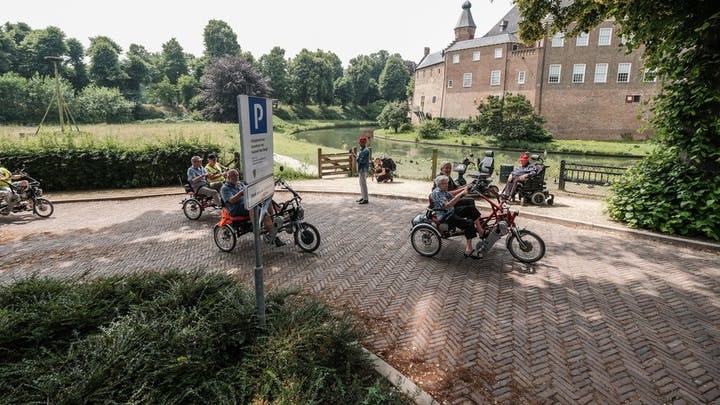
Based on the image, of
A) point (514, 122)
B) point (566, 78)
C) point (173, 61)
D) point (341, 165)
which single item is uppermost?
point (173, 61)

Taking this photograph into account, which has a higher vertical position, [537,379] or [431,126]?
[431,126]

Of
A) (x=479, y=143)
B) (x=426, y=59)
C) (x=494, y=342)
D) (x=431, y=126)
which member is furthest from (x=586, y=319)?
(x=426, y=59)

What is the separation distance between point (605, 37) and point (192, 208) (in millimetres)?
43143

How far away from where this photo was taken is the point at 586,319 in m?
4.75

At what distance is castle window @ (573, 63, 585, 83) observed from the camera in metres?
39.1

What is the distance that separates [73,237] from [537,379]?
964cm

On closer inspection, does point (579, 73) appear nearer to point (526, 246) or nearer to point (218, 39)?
point (526, 246)

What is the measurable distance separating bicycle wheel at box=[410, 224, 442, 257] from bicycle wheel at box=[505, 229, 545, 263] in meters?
1.25

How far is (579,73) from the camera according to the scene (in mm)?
39281

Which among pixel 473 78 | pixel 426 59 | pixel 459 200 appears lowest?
pixel 459 200

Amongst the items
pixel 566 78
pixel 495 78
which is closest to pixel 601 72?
pixel 566 78

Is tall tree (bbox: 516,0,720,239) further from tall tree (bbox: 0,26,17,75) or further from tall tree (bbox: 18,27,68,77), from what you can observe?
tall tree (bbox: 18,27,68,77)

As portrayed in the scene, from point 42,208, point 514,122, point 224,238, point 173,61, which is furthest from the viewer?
point 173,61

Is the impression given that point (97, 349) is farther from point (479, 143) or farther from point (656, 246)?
point (479, 143)
